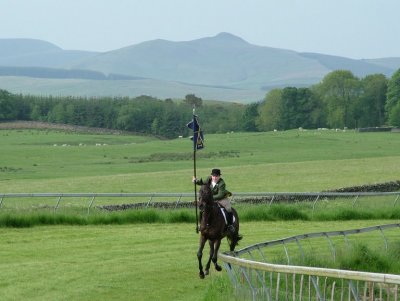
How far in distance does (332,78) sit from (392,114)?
51.5 ft

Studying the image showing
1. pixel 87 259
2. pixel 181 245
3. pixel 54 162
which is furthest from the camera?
pixel 54 162

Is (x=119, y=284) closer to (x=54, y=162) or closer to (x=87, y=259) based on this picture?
(x=87, y=259)

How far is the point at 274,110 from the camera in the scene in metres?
130

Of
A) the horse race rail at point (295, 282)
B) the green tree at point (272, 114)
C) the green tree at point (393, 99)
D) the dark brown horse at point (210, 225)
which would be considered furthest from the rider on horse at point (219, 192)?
the green tree at point (272, 114)

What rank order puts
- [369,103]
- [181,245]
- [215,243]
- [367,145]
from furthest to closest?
[369,103] < [367,145] < [181,245] < [215,243]

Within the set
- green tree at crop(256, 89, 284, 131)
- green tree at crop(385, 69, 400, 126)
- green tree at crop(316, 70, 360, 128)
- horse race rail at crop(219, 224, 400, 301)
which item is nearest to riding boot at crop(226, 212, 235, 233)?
horse race rail at crop(219, 224, 400, 301)

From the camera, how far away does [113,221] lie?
103 feet

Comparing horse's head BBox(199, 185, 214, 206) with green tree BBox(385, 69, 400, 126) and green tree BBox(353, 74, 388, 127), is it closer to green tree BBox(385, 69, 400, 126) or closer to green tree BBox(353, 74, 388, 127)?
green tree BBox(385, 69, 400, 126)

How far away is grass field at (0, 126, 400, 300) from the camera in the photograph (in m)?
18.8

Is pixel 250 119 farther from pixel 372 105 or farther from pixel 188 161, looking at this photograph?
pixel 188 161

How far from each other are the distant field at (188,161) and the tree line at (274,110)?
9445 millimetres

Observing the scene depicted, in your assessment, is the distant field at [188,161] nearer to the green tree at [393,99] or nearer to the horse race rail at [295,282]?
the green tree at [393,99]

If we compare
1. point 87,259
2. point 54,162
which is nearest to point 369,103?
point 54,162

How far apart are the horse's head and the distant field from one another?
3018 cm
